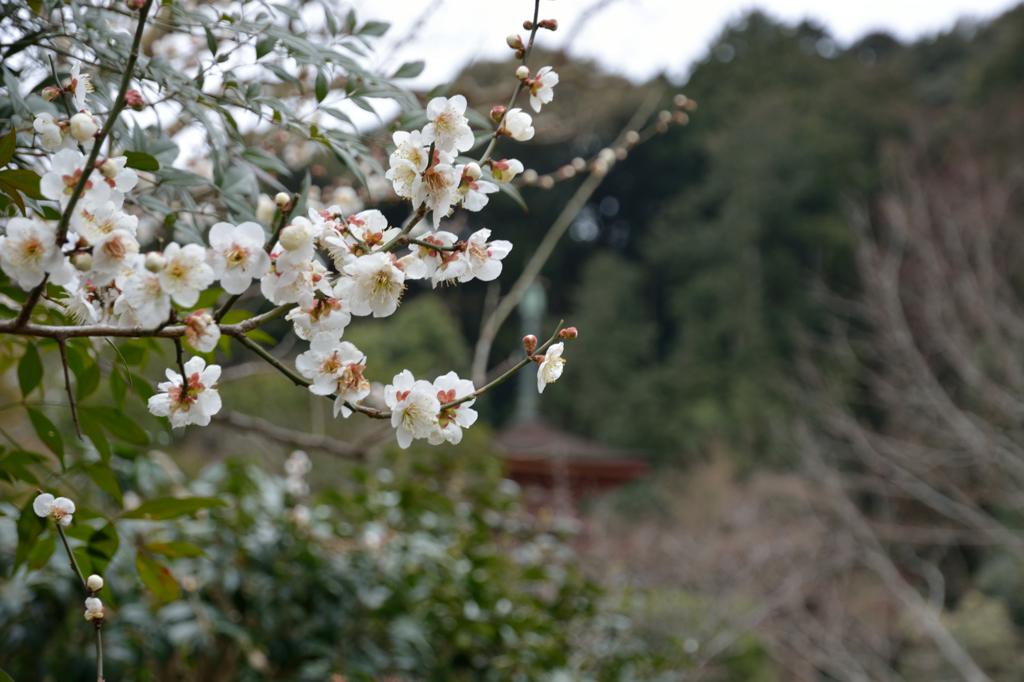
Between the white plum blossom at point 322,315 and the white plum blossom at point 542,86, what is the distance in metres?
0.21

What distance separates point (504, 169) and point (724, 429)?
8.93 metres

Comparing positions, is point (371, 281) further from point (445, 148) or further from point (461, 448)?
point (461, 448)

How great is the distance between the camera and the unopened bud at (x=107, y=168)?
15.1 inches

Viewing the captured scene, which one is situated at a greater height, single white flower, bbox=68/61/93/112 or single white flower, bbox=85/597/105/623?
single white flower, bbox=68/61/93/112

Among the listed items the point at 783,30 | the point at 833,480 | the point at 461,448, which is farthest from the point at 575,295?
the point at 833,480

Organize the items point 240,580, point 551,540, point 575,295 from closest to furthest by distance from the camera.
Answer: point 240,580, point 551,540, point 575,295

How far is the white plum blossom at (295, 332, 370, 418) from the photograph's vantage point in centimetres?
43

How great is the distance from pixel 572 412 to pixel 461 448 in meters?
6.37

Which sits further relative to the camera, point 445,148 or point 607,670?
point 607,670

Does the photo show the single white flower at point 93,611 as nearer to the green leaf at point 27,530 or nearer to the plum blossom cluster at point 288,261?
the plum blossom cluster at point 288,261

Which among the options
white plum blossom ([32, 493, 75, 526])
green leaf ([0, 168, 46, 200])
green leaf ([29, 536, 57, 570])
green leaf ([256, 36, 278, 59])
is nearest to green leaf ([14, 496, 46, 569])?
green leaf ([29, 536, 57, 570])

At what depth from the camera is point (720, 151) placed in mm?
11125

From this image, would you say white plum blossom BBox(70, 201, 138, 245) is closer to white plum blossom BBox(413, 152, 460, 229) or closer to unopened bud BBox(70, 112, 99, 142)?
unopened bud BBox(70, 112, 99, 142)

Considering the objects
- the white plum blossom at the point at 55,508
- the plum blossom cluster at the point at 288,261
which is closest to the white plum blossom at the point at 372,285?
the plum blossom cluster at the point at 288,261
